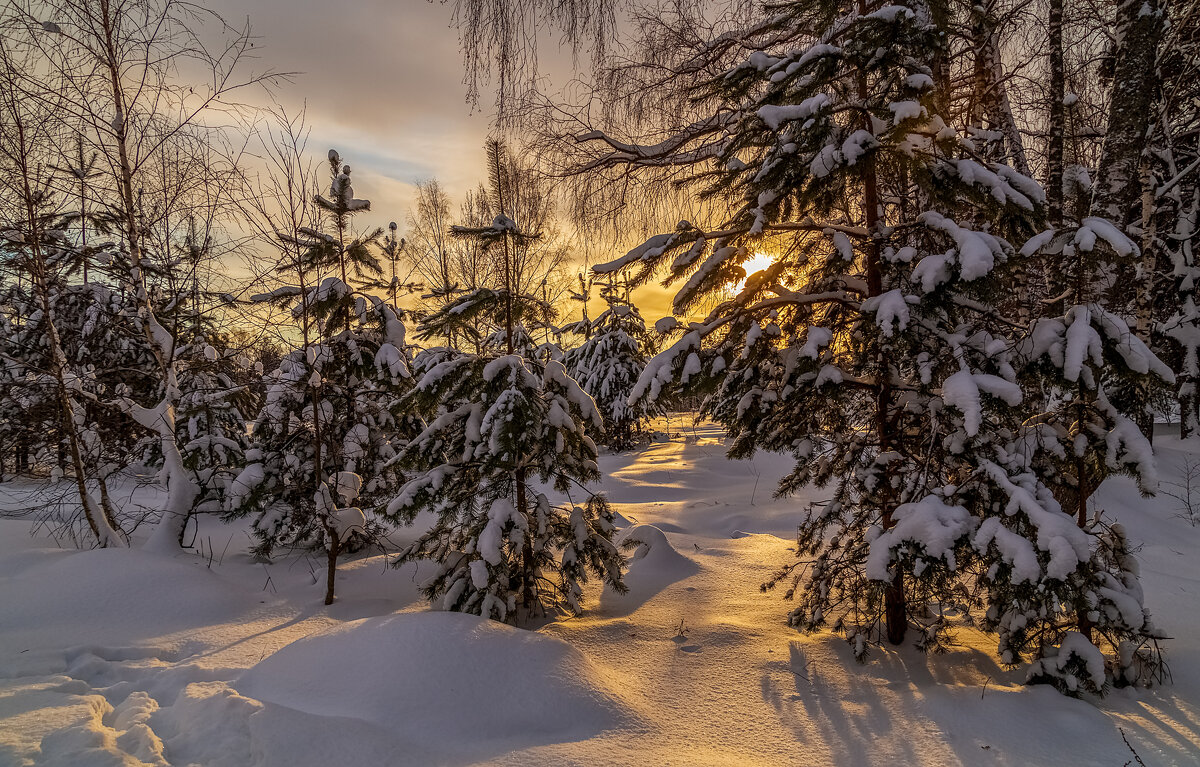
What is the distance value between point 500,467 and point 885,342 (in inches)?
111

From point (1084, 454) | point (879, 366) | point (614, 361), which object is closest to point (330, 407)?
point (879, 366)

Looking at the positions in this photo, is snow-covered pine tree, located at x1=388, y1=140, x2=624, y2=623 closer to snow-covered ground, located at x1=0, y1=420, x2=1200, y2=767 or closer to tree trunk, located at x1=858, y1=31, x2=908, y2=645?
snow-covered ground, located at x1=0, y1=420, x2=1200, y2=767

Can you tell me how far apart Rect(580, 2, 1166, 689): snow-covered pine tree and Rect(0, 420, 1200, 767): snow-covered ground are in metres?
0.42

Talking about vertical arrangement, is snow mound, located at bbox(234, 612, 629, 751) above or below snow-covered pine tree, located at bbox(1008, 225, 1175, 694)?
below

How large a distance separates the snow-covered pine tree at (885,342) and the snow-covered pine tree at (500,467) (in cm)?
96

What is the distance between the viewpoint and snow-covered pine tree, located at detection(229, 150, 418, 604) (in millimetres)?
4898

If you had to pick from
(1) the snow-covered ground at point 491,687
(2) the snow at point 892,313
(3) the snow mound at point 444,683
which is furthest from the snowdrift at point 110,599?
(2) the snow at point 892,313

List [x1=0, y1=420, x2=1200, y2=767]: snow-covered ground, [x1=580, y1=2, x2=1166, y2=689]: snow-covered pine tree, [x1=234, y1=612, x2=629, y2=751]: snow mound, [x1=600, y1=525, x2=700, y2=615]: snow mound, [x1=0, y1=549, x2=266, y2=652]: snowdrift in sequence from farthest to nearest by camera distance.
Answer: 1. [x1=600, y1=525, x2=700, y2=615]: snow mound
2. [x1=0, y1=549, x2=266, y2=652]: snowdrift
3. [x1=580, y1=2, x2=1166, y2=689]: snow-covered pine tree
4. [x1=234, y1=612, x2=629, y2=751]: snow mound
5. [x1=0, y1=420, x2=1200, y2=767]: snow-covered ground

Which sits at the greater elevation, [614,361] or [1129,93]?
[1129,93]

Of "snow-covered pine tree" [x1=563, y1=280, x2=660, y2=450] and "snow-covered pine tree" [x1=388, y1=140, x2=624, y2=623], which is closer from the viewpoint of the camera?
"snow-covered pine tree" [x1=388, y1=140, x2=624, y2=623]

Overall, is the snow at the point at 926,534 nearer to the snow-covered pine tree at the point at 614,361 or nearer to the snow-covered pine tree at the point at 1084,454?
the snow-covered pine tree at the point at 1084,454

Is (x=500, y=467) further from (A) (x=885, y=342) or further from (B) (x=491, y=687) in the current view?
(A) (x=885, y=342)

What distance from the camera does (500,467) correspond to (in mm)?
4168

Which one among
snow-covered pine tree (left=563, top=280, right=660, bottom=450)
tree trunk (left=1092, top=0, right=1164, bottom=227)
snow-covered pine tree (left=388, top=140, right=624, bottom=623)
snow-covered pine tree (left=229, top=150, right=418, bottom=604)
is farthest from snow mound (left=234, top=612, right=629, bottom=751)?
snow-covered pine tree (left=563, top=280, right=660, bottom=450)
